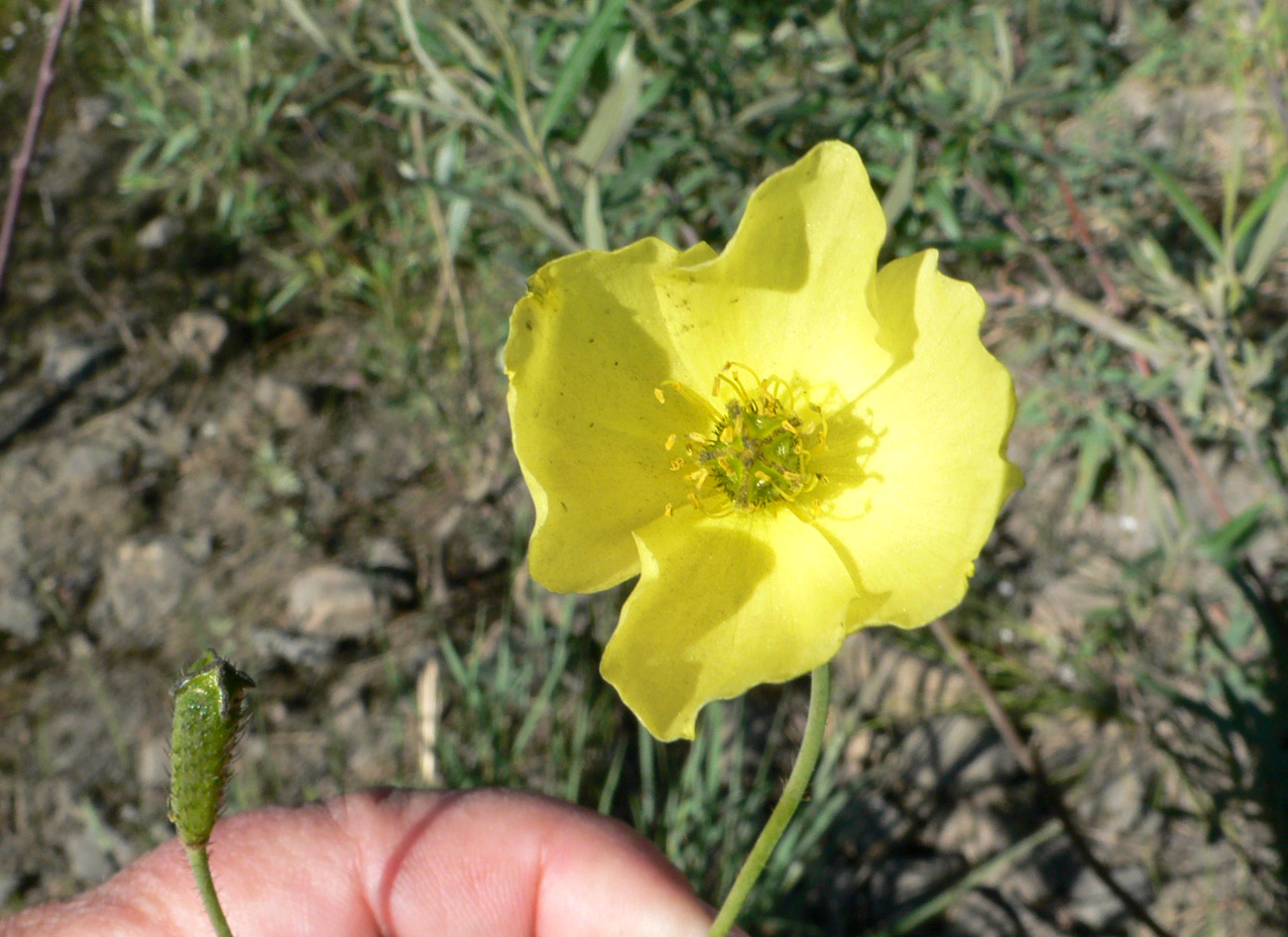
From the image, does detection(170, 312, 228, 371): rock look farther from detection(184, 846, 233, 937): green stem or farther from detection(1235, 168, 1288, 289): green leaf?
detection(1235, 168, 1288, 289): green leaf

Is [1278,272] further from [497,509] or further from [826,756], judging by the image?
[497,509]

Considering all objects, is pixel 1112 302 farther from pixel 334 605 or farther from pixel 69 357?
pixel 69 357

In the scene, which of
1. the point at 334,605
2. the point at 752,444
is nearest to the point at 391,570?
the point at 334,605

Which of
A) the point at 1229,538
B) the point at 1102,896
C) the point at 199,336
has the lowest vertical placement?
the point at 1102,896

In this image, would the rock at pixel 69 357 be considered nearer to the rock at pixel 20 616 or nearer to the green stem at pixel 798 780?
the rock at pixel 20 616

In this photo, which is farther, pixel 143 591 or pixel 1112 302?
pixel 143 591

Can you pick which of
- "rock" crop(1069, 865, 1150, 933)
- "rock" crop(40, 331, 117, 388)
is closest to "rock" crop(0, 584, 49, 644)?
"rock" crop(40, 331, 117, 388)
